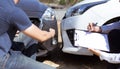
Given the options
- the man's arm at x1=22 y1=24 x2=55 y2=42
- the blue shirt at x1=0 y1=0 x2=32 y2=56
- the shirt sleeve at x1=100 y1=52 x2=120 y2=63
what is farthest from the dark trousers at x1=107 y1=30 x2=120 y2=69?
the blue shirt at x1=0 y1=0 x2=32 y2=56

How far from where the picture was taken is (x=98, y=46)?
3.94m

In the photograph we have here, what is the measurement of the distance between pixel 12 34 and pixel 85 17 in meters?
2.02

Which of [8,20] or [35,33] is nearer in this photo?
[8,20]

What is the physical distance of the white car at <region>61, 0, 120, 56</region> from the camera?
5.06m

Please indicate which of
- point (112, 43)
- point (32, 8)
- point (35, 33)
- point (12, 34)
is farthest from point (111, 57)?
point (32, 8)

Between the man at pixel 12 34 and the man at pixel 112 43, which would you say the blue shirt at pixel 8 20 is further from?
the man at pixel 112 43

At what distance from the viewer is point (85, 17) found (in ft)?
17.3

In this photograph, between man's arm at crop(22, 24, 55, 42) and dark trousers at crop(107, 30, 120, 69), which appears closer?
man's arm at crop(22, 24, 55, 42)

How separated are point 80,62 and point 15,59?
8.79 ft

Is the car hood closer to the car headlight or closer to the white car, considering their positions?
the car headlight

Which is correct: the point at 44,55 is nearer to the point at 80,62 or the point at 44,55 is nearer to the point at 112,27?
the point at 80,62

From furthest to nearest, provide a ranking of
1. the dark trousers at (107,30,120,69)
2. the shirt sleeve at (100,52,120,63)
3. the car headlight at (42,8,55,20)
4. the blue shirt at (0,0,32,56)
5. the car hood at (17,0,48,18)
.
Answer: the car headlight at (42,8,55,20)
the car hood at (17,0,48,18)
the dark trousers at (107,30,120,69)
the shirt sleeve at (100,52,120,63)
the blue shirt at (0,0,32,56)

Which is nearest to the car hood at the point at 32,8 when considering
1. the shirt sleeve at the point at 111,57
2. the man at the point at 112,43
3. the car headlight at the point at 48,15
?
the car headlight at the point at 48,15

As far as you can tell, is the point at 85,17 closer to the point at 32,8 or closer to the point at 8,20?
the point at 32,8
